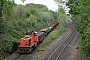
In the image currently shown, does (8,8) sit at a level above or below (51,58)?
above

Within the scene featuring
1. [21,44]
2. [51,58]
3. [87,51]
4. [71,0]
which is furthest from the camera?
[71,0]

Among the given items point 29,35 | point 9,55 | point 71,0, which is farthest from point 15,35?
point 71,0

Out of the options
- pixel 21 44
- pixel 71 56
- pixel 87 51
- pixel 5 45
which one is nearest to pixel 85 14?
pixel 87 51

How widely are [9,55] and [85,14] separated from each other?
1209 centimetres

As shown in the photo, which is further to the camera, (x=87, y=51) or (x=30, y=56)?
(x=30, y=56)

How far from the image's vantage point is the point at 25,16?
52.2 meters

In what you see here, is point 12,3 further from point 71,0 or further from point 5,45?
point 71,0

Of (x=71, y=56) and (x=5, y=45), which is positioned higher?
(x=5, y=45)

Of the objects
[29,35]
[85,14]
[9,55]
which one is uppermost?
[85,14]

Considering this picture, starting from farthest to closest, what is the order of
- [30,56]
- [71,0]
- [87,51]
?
[71,0] < [30,56] < [87,51]

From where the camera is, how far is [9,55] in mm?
24359

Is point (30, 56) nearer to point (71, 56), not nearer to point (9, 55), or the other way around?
point (9, 55)

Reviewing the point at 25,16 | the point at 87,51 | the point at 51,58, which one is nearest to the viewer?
the point at 87,51

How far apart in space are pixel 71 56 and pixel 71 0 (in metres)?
11.1
